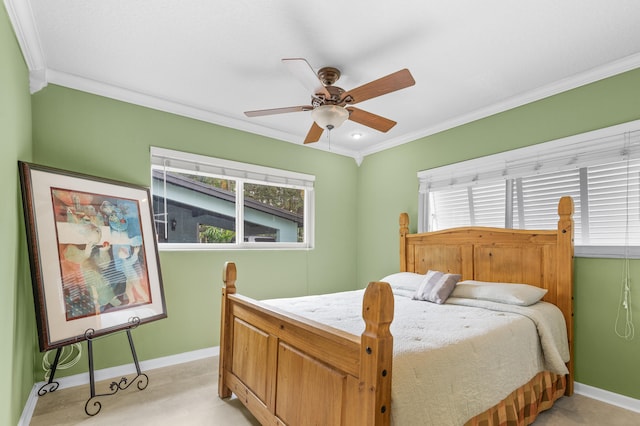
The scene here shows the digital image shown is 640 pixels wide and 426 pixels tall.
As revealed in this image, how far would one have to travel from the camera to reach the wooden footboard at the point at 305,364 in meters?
1.30

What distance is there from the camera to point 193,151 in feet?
11.1

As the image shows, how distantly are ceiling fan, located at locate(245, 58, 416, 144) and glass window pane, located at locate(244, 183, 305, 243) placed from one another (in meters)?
1.41

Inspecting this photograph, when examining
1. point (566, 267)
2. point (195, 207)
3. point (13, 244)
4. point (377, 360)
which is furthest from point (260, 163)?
point (566, 267)

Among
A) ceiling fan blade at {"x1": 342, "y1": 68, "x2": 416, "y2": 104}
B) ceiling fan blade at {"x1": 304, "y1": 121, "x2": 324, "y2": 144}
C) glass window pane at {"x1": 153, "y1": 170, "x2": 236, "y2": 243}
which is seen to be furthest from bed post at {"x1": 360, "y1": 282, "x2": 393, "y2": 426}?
glass window pane at {"x1": 153, "y1": 170, "x2": 236, "y2": 243}

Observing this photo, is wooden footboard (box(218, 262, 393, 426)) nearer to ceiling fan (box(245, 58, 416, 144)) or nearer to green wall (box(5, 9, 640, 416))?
green wall (box(5, 9, 640, 416))

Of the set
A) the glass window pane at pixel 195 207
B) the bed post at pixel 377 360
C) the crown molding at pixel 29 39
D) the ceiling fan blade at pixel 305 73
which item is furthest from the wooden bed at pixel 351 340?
the crown molding at pixel 29 39

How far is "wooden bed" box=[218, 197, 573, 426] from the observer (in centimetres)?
131

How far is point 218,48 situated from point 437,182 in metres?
2.60

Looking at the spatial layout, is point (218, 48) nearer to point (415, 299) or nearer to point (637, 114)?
point (415, 299)

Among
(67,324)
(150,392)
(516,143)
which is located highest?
(516,143)

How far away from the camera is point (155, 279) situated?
290cm

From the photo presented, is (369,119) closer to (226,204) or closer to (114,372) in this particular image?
(226,204)

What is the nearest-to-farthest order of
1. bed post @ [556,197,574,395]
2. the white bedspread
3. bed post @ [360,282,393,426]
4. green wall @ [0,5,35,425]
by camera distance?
bed post @ [360,282,393,426]
the white bedspread
green wall @ [0,5,35,425]
bed post @ [556,197,574,395]

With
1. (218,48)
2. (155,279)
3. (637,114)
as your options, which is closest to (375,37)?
(218,48)
